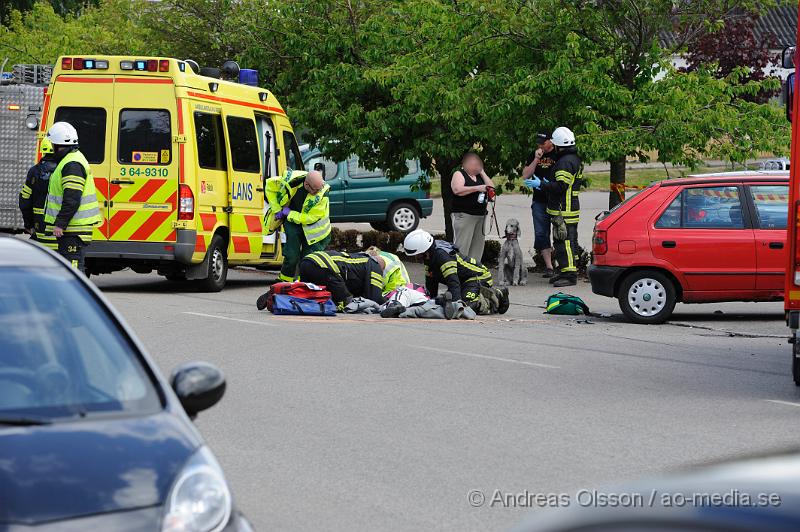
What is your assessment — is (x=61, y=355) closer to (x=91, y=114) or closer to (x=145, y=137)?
(x=145, y=137)

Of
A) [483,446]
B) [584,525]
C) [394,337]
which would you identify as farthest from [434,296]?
[584,525]

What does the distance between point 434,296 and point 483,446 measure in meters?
7.54

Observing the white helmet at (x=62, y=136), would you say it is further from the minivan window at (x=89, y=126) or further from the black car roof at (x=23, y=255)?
the black car roof at (x=23, y=255)

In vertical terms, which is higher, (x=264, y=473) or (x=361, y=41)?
(x=361, y=41)

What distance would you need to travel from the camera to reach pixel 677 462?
7605mm

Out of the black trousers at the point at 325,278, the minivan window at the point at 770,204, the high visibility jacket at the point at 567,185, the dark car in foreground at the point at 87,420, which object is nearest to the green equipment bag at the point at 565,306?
the minivan window at the point at 770,204

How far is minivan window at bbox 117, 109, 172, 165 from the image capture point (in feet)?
54.6

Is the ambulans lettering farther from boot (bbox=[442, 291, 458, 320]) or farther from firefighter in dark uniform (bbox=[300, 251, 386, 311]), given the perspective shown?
boot (bbox=[442, 291, 458, 320])

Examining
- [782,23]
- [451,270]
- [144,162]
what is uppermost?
[782,23]

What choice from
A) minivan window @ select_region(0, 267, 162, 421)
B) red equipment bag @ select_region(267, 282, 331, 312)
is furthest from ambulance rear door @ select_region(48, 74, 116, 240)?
minivan window @ select_region(0, 267, 162, 421)

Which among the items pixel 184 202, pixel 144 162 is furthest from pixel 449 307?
pixel 144 162

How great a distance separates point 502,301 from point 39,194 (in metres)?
5.22

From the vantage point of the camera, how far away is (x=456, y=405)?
9.48 metres

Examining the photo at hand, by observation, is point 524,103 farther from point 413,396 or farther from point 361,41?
point 413,396
